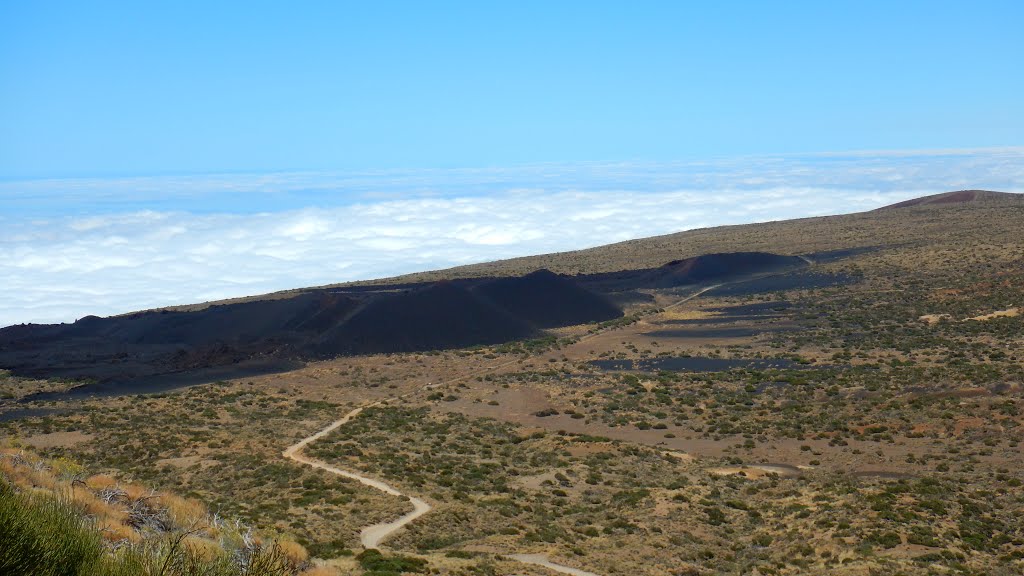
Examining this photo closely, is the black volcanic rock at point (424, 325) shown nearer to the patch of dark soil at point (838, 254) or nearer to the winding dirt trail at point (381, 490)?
the winding dirt trail at point (381, 490)

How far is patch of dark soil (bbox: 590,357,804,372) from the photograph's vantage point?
42000mm

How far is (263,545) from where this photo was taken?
1327cm

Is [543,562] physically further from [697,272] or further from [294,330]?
[697,272]

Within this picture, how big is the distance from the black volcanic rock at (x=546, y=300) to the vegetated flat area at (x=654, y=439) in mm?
1851

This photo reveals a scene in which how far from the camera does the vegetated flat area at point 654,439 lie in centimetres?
1862

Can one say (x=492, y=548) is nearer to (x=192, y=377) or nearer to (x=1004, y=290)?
(x=192, y=377)

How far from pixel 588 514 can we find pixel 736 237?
3530 inches

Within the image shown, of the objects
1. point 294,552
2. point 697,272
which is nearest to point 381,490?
point 294,552

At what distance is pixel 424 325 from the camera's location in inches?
2147

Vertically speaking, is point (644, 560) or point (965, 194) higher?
point (965, 194)

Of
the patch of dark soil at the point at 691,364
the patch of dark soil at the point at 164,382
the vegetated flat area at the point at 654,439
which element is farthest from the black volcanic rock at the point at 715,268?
the patch of dark soil at the point at 164,382

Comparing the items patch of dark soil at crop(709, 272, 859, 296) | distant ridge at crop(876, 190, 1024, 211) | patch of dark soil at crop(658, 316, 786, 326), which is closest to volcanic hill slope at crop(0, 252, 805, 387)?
patch of dark soil at crop(658, 316, 786, 326)

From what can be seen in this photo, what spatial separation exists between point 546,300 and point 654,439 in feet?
104

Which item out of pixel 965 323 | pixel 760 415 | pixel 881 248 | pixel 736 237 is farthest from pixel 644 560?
pixel 736 237
